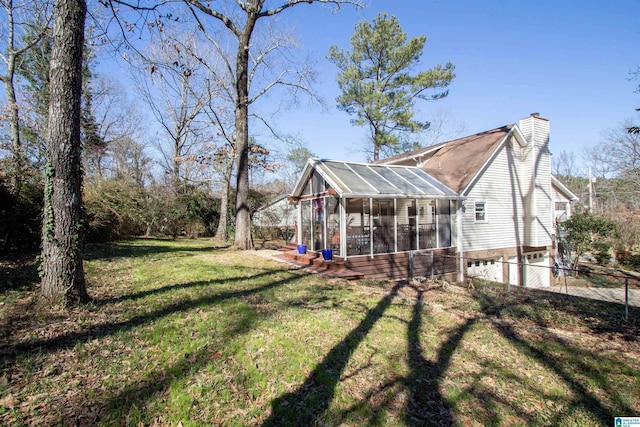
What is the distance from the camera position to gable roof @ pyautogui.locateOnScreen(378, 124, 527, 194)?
13484 millimetres

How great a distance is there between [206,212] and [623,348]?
68.7ft

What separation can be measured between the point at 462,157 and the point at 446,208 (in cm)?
389

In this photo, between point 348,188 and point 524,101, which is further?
point 524,101

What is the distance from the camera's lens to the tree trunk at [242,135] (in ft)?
42.7

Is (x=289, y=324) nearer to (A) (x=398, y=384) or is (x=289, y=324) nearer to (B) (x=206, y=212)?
(A) (x=398, y=384)

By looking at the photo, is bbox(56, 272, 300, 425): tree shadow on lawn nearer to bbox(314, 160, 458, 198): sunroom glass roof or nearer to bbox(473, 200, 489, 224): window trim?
bbox(314, 160, 458, 198): sunroom glass roof

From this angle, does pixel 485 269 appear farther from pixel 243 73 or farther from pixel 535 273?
pixel 243 73

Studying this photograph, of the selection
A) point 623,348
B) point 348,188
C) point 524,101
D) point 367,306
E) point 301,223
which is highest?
point 524,101

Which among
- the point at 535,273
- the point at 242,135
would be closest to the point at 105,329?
the point at 242,135

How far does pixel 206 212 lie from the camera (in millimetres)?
21406

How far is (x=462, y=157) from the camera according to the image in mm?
14961

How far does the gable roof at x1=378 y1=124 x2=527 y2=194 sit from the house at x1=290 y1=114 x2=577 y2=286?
5 cm

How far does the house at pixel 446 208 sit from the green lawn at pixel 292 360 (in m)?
3.47

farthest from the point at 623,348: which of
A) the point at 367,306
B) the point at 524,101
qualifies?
the point at 524,101
